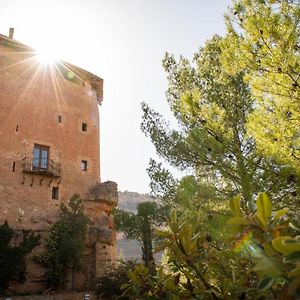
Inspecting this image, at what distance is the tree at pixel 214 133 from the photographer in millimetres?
7809

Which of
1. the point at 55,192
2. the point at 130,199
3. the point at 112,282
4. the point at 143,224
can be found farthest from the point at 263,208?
the point at 130,199

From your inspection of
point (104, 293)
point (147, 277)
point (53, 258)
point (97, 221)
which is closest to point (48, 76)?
point (97, 221)

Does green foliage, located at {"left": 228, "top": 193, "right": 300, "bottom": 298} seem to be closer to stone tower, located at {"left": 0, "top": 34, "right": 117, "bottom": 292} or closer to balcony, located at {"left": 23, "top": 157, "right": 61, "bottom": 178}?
stone tower, located at {"left": 0, "top": 34, "right": 117, "bottom": 292}

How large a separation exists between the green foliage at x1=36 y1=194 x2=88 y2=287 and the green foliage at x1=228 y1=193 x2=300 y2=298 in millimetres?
17358

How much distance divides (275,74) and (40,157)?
18336 millimetres

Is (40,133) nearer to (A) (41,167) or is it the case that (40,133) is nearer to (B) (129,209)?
(A) (41,167)

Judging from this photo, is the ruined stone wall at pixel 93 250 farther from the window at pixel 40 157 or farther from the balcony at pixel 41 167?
the window at pixel 40 157

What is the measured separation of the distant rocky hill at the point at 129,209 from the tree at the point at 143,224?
112 ft

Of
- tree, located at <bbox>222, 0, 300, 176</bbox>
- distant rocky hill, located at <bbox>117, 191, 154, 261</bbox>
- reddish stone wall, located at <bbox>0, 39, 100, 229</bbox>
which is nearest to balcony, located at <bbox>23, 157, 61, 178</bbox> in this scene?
reddish stone wall, located at <bbox>0, 39, 100, 229</bbox>

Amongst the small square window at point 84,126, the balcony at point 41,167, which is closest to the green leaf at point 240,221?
the balcony at point 41,167

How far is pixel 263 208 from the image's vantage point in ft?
4.04

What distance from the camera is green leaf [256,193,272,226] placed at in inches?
48.2

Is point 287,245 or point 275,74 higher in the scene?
point 275,74

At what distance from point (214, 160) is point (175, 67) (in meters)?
3.59
